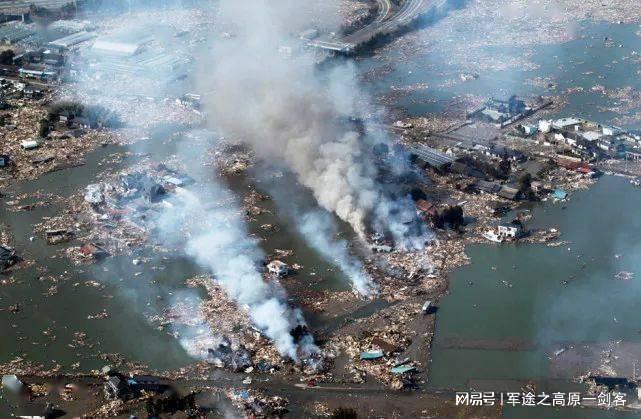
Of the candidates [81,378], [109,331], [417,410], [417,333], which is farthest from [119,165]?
[417,410]

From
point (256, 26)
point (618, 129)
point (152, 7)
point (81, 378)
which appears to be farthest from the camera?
point (152, 7)

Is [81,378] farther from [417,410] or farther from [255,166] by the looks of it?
[255,166]

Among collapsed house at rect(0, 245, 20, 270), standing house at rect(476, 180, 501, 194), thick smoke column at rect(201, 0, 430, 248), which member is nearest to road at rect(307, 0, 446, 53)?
thick smoke column at rect(201, 0, 430, 248)

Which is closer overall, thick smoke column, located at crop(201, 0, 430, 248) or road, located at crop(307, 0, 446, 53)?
thick smoke column, located at crop(201, 0, 430, 248)

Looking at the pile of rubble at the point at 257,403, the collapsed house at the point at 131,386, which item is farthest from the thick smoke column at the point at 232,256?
the collapsed house at the point at 131,386

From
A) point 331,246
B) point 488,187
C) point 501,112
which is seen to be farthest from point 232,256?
point 501,112

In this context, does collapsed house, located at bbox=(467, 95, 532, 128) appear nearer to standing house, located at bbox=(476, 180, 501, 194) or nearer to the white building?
standing house, located at bbox=(476, 180, 501, 194)
